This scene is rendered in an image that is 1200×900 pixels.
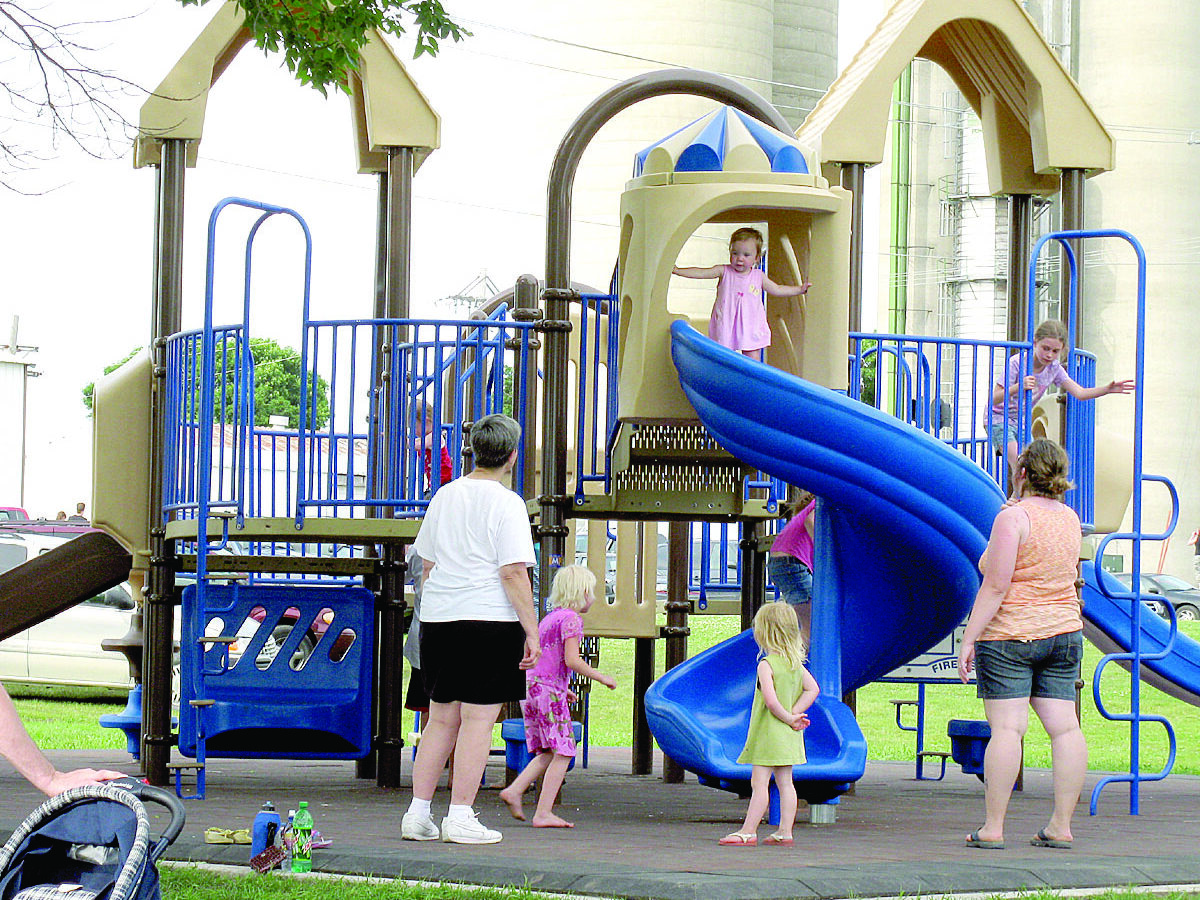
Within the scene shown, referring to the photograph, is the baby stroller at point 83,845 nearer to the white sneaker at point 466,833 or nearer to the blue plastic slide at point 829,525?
the white sneaker at point 466,833

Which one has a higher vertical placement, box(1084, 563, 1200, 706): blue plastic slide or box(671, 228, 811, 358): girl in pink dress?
box(671, 228, 811, 358): girl in pink dress

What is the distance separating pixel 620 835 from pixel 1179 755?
9.09 meters

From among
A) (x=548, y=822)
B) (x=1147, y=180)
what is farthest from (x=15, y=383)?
(x=548, y=822)

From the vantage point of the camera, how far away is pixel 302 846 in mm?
6445

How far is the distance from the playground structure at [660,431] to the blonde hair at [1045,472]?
2.70 feet

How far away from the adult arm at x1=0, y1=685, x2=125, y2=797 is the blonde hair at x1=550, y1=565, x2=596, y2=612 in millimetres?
4225

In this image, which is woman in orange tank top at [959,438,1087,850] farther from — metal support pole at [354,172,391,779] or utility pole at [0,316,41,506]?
utility pole at [0,316,41,506]

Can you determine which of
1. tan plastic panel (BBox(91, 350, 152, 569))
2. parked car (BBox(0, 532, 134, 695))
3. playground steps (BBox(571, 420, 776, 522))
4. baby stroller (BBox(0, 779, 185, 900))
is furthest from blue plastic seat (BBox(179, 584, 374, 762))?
parked car (BBox(0, 532, 134, 695))

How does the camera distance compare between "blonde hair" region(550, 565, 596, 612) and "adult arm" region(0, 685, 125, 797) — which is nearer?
"adult arm" region(0, 685, 125, 797)

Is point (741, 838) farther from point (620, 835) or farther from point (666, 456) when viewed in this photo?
point (666, 456)

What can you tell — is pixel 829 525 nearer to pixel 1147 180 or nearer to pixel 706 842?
pixel 706 842

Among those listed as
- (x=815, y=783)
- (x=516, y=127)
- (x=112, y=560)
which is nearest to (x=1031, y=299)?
(x=815, y=783)

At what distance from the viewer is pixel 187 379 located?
10.5 meters

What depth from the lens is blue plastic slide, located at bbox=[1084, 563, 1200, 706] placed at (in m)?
9.93
